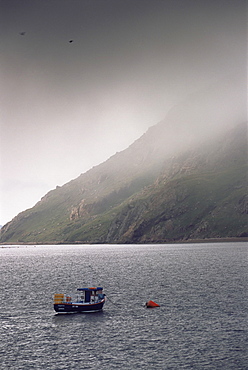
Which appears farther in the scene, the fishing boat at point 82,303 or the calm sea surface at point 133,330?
the fishing boat at point 82,303

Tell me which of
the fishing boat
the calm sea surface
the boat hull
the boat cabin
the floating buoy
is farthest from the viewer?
the boat cabin

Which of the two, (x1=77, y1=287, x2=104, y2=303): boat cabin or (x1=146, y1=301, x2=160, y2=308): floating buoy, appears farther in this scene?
(x1=77, y1=287, x2=104, y2=303): boat cabin

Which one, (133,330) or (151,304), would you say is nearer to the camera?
(133,330)

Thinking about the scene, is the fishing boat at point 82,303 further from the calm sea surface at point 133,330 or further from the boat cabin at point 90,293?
the calm sea surface at point 133,330

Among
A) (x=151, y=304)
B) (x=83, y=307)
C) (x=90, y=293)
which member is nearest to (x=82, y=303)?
(x=83, y=307)

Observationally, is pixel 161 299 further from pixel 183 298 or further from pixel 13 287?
pixel 13 287

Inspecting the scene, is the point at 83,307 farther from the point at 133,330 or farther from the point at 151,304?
the point at 133,330

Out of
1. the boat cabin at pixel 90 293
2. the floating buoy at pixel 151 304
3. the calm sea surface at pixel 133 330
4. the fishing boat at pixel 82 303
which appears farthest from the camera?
the boat cabin at pixel 90 293

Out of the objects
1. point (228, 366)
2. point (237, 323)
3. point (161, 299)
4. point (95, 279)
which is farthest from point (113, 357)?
point (95, 279)

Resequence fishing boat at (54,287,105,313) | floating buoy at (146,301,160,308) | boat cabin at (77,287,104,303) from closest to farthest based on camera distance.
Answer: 1. fishing boat at (54,287,105,313)
2. floating buoy at (146,301,160,308)
3. boat cabin at (77,287,104,303)

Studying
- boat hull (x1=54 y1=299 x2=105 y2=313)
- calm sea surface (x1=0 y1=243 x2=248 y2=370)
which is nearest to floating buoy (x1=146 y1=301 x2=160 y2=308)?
calm sea surface (x1=0 y1=243 x2=248 y2=370)

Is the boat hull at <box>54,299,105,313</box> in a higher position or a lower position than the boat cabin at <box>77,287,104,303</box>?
lower

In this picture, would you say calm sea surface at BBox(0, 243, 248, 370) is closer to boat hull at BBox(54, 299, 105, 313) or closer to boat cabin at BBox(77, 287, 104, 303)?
boat hull at BBox(54, 299, 105, 313)

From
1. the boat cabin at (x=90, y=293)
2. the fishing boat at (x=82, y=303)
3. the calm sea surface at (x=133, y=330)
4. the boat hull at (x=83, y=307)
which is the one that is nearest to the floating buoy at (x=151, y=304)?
the calm sea surface at (x=133, y=330)
